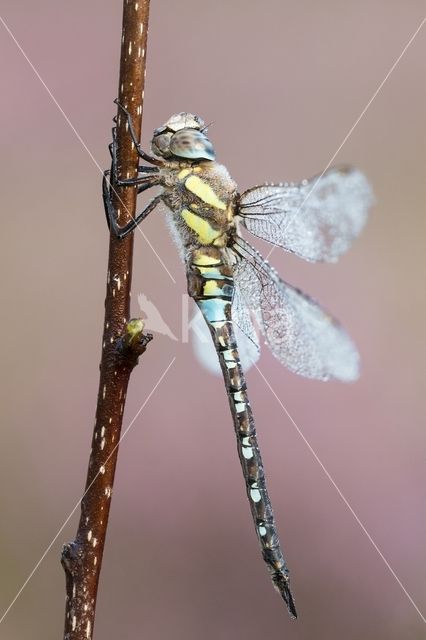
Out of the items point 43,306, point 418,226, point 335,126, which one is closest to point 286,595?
point 43,306

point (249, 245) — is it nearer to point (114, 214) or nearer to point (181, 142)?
point (181, 142)

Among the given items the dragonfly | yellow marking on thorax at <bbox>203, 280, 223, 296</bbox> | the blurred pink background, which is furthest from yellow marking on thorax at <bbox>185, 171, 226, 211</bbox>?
the blurred pink background

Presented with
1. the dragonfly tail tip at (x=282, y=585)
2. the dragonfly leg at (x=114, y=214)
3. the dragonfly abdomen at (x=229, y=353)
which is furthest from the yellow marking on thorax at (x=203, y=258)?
the dragonfly tail tip at (x=282, y=585)

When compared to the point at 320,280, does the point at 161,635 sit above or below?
below

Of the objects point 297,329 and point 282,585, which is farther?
point 297,329

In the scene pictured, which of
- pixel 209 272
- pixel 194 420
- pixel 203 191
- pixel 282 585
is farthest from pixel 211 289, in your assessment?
pixel 194 420

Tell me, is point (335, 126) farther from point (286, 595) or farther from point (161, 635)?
point (286, 595)
